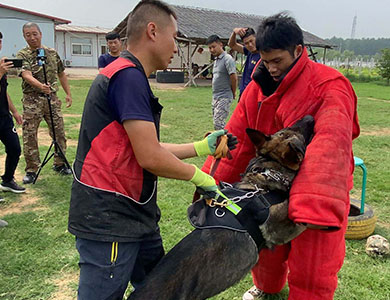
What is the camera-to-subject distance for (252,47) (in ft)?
20.1

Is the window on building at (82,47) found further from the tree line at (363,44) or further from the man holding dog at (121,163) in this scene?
the tree line at (363,44)

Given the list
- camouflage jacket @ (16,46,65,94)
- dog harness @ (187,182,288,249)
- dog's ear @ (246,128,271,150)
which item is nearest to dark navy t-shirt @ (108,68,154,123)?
dog harness @ (187,182,288,249)

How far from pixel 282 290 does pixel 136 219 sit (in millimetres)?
1886

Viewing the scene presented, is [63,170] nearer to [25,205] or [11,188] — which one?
[11,188]

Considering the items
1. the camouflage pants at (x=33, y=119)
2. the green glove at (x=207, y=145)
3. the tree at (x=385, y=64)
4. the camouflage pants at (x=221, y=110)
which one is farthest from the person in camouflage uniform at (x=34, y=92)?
the tree at (x=385, y=64)

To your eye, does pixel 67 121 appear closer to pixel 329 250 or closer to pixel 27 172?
pixel 27 172

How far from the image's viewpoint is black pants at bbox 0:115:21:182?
4.94m

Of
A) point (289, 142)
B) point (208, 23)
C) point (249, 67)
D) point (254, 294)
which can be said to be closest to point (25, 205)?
point (254, 294)

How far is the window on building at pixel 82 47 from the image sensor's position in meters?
41.8

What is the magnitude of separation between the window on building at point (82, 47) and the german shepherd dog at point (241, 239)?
4384 centimetres

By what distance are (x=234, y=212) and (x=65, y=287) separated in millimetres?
2003

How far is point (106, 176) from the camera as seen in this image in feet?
5.67

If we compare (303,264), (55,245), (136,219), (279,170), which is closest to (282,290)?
(303,264)

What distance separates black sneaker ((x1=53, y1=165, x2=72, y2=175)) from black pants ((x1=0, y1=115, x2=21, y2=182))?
87 cm
